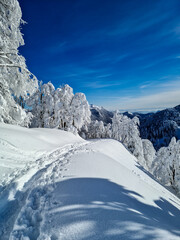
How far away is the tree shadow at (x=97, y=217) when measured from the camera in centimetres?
176

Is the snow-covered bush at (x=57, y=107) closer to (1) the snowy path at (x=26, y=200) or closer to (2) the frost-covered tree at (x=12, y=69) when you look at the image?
(2) the frost-covered tree at (x=12, y=69)

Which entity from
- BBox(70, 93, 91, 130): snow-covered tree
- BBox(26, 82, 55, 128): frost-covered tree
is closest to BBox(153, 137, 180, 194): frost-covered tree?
BBox(70, 93, 91, 130): snow-covered tree

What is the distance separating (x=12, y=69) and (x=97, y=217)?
818 cm

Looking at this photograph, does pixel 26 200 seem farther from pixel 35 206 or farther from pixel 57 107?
pixel 57 107

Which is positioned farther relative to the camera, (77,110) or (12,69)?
(77,110)

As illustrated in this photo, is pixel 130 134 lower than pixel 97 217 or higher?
lower

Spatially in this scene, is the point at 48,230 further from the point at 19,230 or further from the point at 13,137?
the point at 13,137

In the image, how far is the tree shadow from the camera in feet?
5.77

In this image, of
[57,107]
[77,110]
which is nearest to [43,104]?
[57,107]

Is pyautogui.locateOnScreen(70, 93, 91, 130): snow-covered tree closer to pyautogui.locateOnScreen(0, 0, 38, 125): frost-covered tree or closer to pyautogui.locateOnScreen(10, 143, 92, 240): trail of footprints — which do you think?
pyautogui.locateOnScreen(0, 0, 38, 125): frost-covered tree

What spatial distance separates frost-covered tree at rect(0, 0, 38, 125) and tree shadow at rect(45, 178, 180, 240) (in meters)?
5.84

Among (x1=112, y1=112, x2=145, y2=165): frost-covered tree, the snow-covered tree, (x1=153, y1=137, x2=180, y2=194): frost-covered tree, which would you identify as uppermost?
the snow-covered tree

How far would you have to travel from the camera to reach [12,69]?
662 cm

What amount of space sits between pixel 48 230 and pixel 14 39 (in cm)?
919
